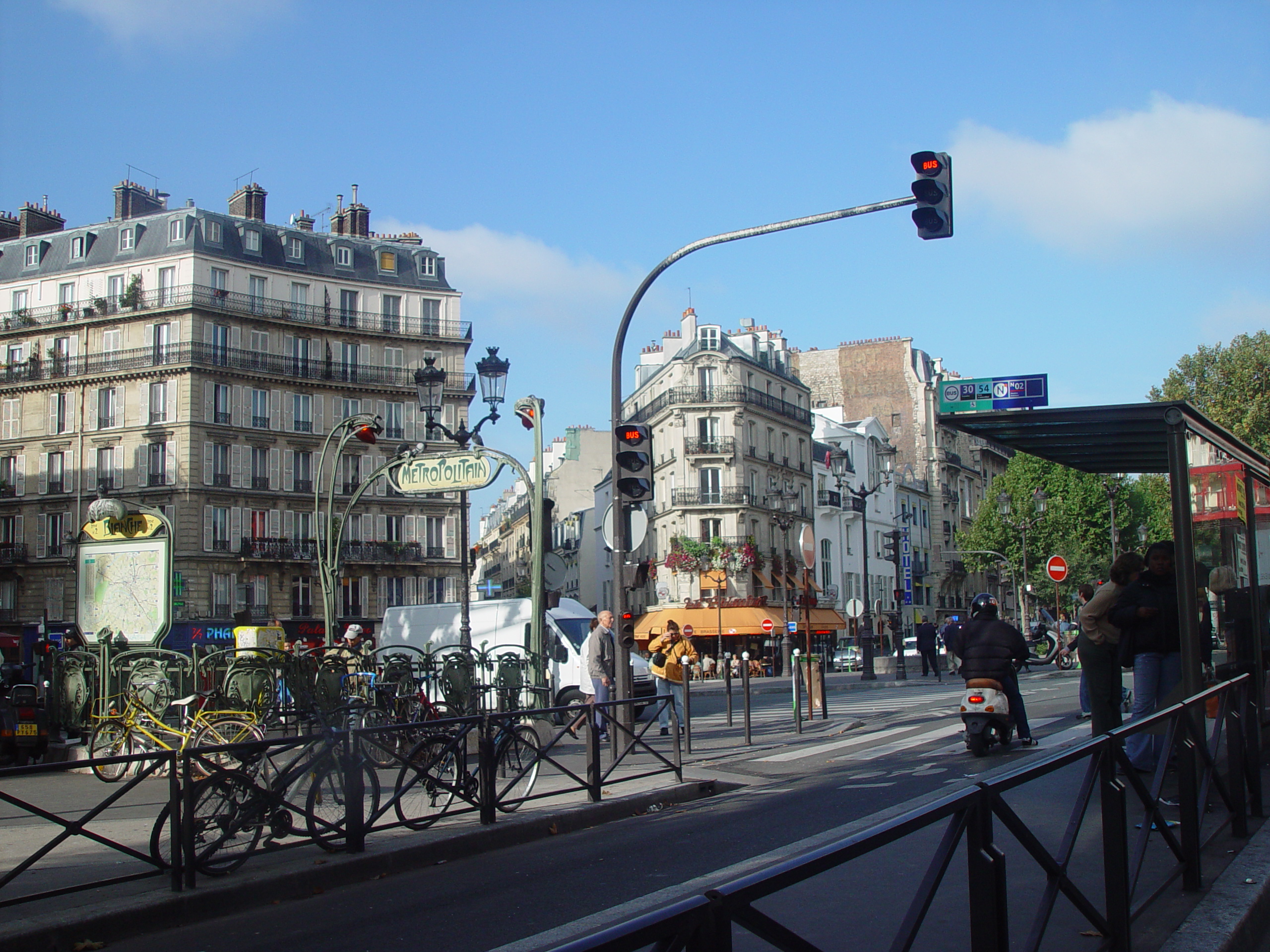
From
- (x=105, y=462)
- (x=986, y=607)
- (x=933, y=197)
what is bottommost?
(x=986, y=607)

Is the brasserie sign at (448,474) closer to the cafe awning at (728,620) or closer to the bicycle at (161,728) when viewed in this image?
the bicycle at (161,728)

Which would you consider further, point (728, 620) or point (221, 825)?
point (728, 620)

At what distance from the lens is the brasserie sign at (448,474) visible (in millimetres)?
15570

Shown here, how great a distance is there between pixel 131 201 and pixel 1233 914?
5968 cm

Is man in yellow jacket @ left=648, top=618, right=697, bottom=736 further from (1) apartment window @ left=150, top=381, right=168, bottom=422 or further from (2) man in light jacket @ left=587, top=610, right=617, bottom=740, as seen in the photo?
(1) apartment window @ left=150, top=381, right=168, bottom=422

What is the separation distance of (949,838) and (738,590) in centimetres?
5593

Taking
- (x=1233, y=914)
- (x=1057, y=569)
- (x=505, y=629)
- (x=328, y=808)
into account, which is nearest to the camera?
(x=1233, y=914)

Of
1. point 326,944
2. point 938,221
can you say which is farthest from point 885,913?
point 938,221

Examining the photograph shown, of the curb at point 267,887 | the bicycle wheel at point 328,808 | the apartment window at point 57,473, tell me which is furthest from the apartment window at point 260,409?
the bicycle wheel at point 328,808

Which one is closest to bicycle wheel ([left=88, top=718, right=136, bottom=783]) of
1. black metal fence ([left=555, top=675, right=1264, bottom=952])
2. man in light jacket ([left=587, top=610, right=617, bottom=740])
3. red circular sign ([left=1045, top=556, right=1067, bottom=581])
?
man in light jacket ([left=587, top=610, right=617, bottom=740])

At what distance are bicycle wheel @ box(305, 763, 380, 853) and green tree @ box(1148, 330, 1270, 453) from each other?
46.6m

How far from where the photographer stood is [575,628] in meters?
23.9

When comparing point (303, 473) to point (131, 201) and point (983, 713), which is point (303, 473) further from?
point (983, 713)

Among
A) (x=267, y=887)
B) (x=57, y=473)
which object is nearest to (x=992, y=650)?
(x=267, y=887)
